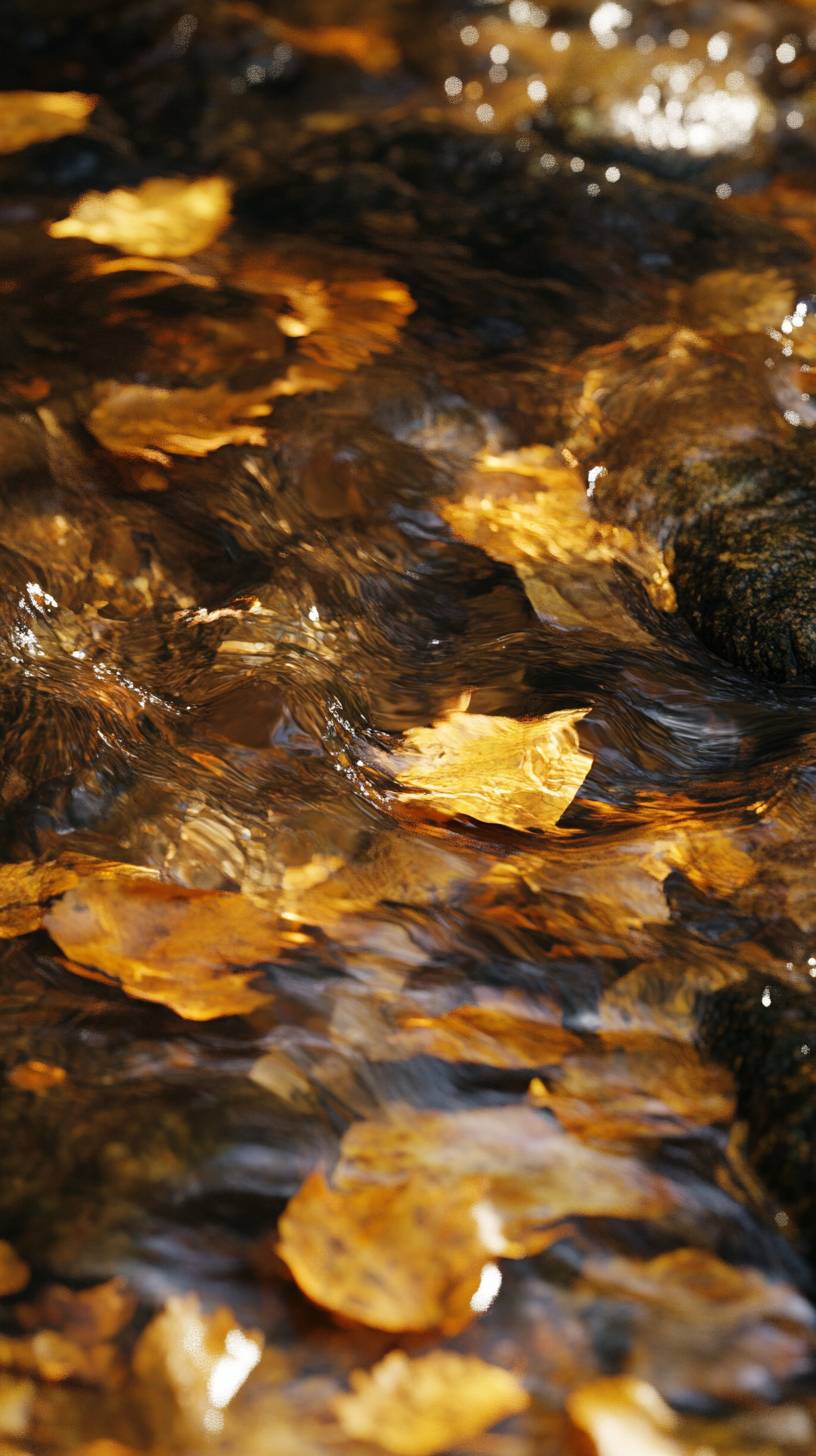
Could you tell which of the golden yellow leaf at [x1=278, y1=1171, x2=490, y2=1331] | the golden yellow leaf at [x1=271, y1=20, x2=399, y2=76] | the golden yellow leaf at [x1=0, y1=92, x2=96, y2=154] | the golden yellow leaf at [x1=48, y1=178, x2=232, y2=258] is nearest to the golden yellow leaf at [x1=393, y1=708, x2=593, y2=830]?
the golden yellow leaf at [x1=278, y1=1171, x2=490, y2=1331]

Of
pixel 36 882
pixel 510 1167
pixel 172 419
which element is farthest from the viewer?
pixel 172 419

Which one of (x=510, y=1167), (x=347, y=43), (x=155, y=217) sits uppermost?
(x=347, y=43)

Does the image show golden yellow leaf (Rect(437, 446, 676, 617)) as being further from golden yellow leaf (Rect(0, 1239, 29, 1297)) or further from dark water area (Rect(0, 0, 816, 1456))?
golden yellow leaf (Rect(0, 1239, 29, 1297))

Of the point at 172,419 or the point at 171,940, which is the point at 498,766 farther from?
the point at 172,419

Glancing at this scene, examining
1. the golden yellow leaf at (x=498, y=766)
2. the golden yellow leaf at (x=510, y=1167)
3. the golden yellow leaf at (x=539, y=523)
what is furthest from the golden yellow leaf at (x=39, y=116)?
the golden yellow leaf at (x=510, y=1167)

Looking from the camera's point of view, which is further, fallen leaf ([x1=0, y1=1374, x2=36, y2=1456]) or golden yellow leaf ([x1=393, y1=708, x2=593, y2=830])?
golden yellow leaf ([x1=393, y1=708, x2=593, y2=830])

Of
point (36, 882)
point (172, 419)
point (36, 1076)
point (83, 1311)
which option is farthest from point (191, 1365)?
point (172, 419)

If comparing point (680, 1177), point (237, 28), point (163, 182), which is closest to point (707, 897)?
point (680, 1177)
